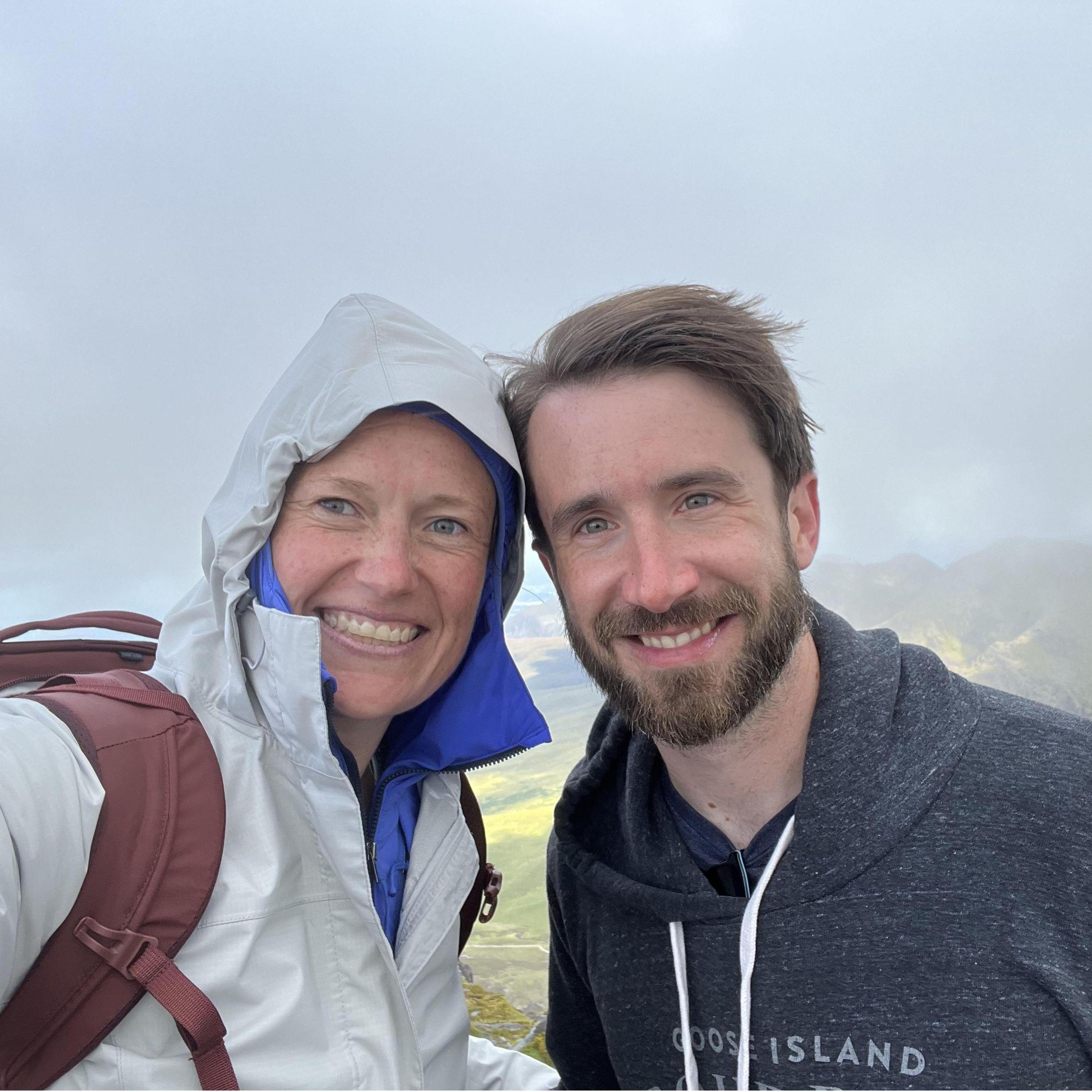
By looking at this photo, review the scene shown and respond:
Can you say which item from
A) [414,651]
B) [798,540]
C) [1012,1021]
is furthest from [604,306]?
[1012,1021]

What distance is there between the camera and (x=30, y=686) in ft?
6.17

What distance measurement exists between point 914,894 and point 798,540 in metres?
0.94

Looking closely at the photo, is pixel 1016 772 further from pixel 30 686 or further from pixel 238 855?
pixel 30 686

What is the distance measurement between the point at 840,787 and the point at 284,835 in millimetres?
1222

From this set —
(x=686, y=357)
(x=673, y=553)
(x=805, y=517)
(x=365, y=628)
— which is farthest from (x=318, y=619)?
(x=805, y=517)

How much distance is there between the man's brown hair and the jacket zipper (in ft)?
2.00

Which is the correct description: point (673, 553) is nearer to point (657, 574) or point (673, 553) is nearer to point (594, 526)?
point (657, 574)

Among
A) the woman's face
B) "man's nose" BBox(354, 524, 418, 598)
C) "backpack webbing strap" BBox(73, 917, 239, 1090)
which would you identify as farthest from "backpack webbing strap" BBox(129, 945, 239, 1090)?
"man's nose" BBox(354, 524, 418, 598)

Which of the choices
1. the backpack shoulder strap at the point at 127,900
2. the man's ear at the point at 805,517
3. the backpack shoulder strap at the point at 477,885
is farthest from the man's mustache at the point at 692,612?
the backpack shoulder strap at the point at 127,900

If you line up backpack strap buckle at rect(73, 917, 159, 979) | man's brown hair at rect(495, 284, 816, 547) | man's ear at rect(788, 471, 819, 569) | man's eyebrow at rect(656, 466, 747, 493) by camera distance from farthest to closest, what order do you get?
1. man's ear at rect(788, 471, 819, 569)
2. man's brown hair at rect(495, 284, 816, 547)
3. man's eyebrow at rect(656, 466, 747, 493)
4. backpack strap buckle at rect(73, 917, 159, 979)

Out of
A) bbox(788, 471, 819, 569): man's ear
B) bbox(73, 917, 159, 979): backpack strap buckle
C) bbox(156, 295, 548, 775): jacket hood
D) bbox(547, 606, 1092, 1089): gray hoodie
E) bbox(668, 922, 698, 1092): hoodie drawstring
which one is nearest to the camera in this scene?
bbox(73, 917, 159, 979): backpack strap buckle

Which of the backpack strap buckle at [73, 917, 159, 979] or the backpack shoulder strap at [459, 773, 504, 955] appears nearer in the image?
the backpack strap buckle at [73, 917, 159, 979]

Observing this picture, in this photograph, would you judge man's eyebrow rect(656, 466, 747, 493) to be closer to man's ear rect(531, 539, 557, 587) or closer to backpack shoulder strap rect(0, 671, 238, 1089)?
man's ear rect(531, 539, 557, 587)

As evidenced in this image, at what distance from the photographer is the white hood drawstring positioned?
1.88m
